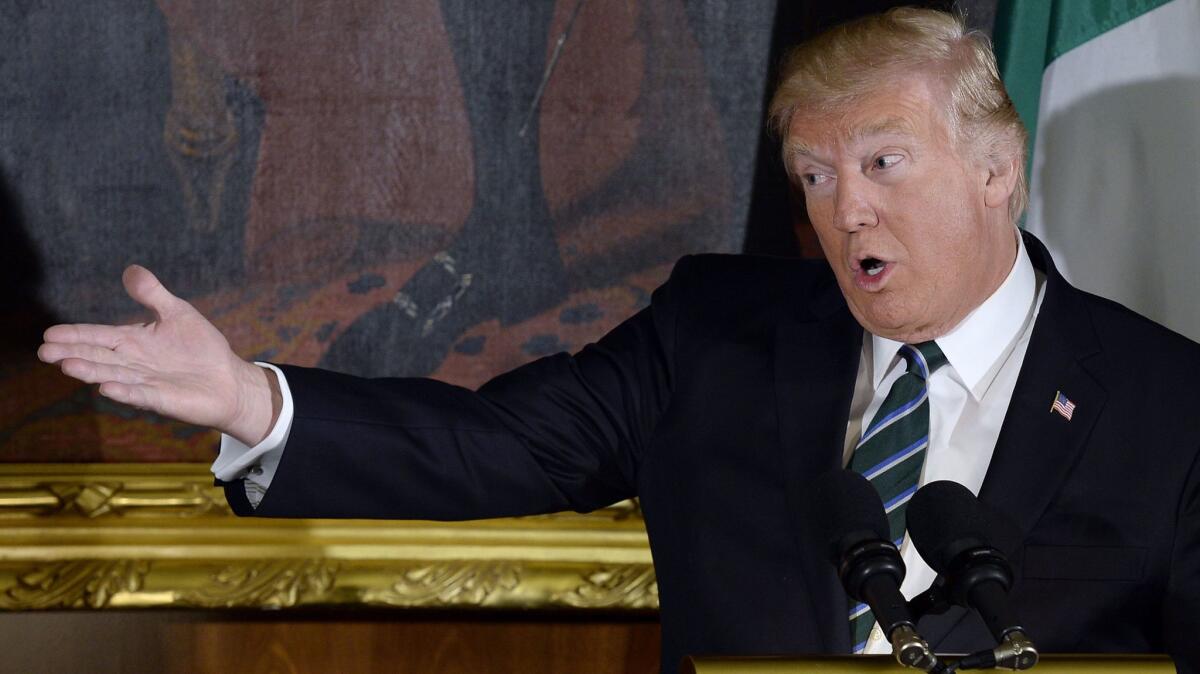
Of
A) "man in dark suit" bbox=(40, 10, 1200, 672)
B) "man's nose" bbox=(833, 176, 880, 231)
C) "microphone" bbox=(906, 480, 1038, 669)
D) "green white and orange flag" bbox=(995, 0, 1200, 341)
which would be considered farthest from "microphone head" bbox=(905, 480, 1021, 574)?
"green white and orange flag" bbox=(995, 0, 1200, 341)

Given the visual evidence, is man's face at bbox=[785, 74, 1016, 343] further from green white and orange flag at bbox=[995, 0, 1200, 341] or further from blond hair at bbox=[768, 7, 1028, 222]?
green white and orange flag at bbox=[995, 0, 1200, 341]

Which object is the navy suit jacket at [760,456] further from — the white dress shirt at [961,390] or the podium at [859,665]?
the podium at [859,665]

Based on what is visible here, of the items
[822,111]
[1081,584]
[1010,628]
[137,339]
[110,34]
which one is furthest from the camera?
[110,34]

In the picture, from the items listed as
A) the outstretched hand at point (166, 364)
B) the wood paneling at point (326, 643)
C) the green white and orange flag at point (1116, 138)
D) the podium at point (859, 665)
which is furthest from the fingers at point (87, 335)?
the green white and orange flag at point (1116, 138)

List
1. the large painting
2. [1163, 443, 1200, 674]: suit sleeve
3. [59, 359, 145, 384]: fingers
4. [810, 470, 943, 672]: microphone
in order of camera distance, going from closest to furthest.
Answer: [810, 470, 943, 672]: microphone → [59, 359, 145, 384]: fingers → [1163, 443, 1200, 674]: suit sleeve → the large painting

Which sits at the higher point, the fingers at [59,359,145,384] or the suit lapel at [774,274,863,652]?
the fingers at [59,359,145,384]

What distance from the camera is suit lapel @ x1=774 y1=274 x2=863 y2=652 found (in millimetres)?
1704

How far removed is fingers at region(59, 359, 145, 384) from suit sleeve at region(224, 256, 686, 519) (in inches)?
9.7

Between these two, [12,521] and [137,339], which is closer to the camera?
[137,339]

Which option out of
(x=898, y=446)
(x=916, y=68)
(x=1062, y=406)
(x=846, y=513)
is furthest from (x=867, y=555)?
(x=916, y=68)

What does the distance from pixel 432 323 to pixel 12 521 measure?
0.89 m

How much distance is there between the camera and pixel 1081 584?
1673mm

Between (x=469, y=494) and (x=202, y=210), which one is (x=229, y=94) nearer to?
(x=202, y=210)

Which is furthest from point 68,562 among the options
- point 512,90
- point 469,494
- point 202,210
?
point 512,90
